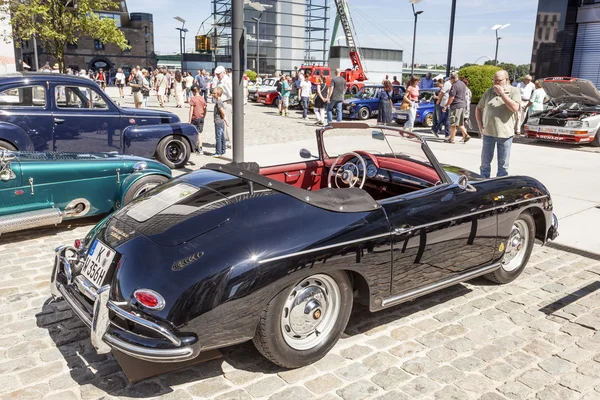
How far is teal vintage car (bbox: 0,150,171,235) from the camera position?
17.8 feet

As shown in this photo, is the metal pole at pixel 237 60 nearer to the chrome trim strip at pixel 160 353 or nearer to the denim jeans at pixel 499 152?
the denim jeans at pixel 499 152

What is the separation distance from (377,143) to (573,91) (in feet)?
37.3

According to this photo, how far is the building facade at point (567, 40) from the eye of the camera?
1880 centimetres

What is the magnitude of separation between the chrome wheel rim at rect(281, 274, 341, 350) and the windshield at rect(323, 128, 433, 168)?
1549 mm

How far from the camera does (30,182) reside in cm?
555

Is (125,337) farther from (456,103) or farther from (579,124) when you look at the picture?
(579,124)

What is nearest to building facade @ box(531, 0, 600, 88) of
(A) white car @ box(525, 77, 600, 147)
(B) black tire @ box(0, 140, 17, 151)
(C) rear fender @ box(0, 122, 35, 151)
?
(A) white car @ box(525, 77, 600, 147)

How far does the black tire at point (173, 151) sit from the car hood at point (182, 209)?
579 centimetres

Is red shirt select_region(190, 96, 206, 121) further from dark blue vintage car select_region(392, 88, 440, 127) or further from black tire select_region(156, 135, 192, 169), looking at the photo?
dark blue vintage car select_region(392, 88, 440, 127)

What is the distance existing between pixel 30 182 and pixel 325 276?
3.89 metres

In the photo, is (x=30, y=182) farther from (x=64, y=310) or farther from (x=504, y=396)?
(x=504, y=396)

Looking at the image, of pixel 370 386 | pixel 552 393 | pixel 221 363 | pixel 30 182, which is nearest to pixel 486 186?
pixel 552 393

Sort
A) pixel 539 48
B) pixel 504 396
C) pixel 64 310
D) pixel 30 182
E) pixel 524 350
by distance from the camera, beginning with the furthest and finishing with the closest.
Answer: pixel 539 48
pixel 30 182
pixel 64 310
pixel 524 350
pixel 504 396

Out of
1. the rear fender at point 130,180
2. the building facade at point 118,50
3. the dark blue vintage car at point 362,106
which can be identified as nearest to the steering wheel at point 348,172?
the rear fender at point 130,180
